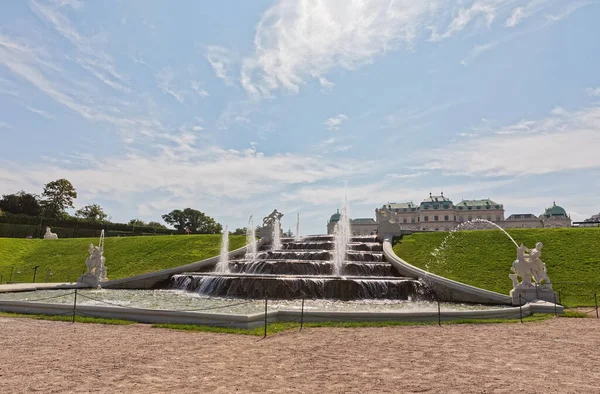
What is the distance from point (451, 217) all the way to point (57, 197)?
10744cm

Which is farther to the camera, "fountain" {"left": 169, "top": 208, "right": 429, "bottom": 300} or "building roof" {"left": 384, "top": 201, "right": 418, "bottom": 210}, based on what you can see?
"building roof" {"left": 384, "top": 201, "right": 418, "bottom": 210}

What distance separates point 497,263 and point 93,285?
2672 cm

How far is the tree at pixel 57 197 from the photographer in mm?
77750

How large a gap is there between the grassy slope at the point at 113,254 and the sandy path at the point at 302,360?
820 inches

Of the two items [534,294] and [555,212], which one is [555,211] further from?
[534,294]

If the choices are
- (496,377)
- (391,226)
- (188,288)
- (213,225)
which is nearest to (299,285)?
(188,288)

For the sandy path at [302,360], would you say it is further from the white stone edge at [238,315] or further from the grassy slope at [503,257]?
the grassy slope at [503,257]

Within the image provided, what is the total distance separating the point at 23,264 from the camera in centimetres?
3525

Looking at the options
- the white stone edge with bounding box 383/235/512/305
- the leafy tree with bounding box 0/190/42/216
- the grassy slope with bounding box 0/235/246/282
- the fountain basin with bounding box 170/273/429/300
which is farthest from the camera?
the leafy tree with bounding box 0/190/42/216

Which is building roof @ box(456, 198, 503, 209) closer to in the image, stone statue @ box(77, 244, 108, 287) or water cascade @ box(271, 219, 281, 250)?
water cascade @ box(271, 219, 281, 250)

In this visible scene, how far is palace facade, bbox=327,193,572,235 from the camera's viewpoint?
114 meters

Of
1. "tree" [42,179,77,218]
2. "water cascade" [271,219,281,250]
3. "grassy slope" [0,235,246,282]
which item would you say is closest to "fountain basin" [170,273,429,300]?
"grassy slope" [0,235,246,282]

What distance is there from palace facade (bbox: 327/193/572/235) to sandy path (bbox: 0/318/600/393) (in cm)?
10141

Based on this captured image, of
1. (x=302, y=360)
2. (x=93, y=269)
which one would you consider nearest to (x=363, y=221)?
(x=93, y=269)
